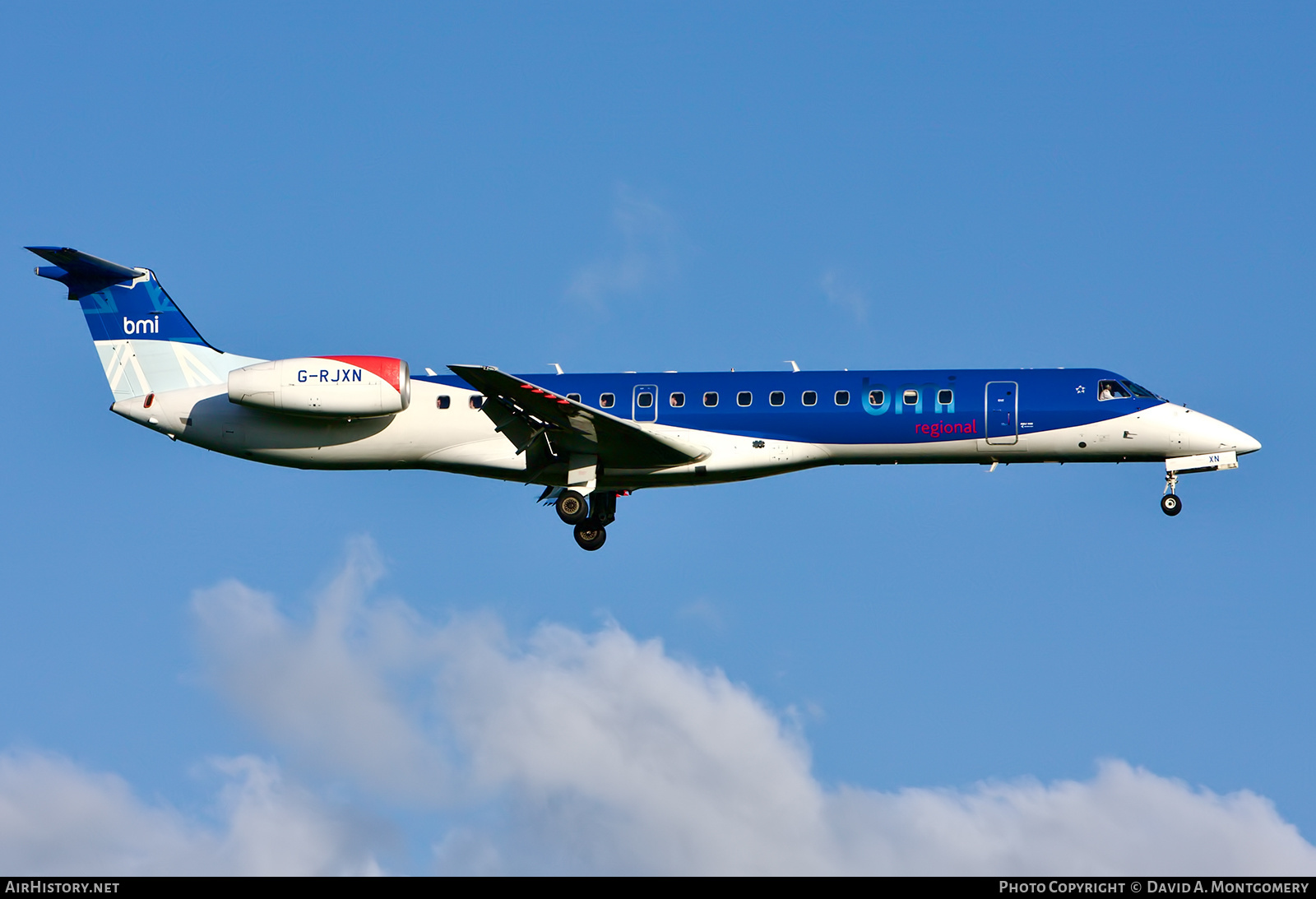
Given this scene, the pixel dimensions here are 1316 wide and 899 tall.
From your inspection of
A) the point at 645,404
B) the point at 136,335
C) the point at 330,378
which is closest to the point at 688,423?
the point at 645,404

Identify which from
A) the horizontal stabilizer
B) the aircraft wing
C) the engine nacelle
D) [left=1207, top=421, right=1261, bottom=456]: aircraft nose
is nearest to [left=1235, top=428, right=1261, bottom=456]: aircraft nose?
[left=1207, top=421, right=1261, bottom=456]: aircraft nose

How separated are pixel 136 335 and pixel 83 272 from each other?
1807 mm

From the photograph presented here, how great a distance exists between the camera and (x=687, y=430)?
32.0 metres

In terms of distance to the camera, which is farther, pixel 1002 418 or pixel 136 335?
pixel 136 335

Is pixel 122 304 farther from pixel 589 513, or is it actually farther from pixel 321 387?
A: pixel 589 513

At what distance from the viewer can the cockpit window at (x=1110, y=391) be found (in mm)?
31797

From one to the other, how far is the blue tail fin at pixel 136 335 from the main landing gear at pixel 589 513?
8585 mm

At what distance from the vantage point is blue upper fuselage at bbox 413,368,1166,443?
31.5 metres

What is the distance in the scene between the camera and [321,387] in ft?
105

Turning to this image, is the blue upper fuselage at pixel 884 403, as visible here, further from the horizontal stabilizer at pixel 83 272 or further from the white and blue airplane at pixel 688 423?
the horizontal stabilizer at pixel 83 272
